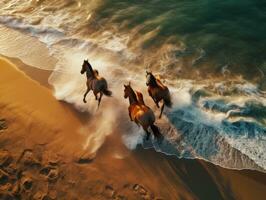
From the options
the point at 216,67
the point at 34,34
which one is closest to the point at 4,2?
the point at 34,34

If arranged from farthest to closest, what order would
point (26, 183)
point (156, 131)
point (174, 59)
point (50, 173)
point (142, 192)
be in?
point (174, 59), point (156, 131), point (50, 173), point (26, 183), point (142, 192)

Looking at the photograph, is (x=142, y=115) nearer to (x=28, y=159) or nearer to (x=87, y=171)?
(x=87, y=171)

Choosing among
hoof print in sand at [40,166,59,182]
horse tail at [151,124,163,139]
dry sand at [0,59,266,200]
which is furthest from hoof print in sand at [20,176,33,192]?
horse tail at [151,124,163,139]

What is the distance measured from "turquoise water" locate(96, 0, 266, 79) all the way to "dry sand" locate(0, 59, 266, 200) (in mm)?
3920

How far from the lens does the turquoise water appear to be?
439 inches

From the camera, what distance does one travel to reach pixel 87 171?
8.15 meters

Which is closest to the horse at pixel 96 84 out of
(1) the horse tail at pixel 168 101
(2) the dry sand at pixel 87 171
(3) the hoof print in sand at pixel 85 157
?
(2) the dry sand at pixel 87 171

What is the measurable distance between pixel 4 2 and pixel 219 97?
10950 millimetres

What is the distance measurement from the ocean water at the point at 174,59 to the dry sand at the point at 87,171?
346 millimetres

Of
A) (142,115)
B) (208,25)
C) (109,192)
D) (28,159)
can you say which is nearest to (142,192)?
(109,192)

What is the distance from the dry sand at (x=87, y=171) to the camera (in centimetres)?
759

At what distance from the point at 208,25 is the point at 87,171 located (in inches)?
285

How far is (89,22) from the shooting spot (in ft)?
45.0

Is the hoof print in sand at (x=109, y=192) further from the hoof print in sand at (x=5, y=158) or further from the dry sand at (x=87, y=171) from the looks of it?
the hoof print in sand at (x=5, y=158)
